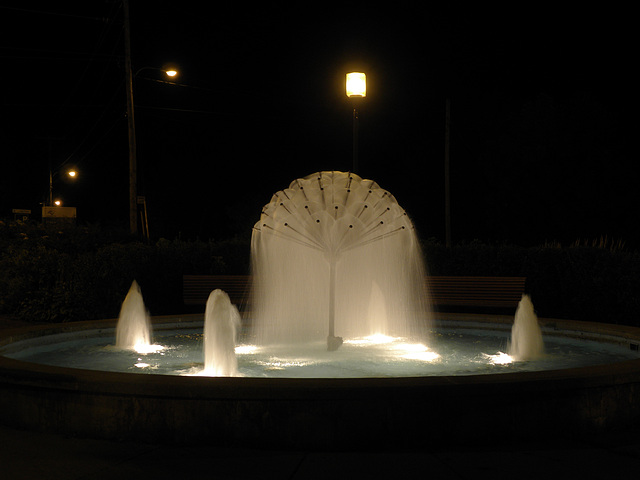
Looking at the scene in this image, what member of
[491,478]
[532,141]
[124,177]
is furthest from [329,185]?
[124,177]

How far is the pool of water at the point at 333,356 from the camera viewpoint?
26.3ft

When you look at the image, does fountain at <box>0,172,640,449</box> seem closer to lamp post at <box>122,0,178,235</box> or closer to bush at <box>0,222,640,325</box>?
bush at <box>0,222,640,325</box>

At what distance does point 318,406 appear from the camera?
526cm

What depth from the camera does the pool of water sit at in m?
8.02

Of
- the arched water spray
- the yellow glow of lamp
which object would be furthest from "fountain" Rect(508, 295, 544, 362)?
the yellow glow of lamp

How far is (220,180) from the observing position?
5422 centimetres

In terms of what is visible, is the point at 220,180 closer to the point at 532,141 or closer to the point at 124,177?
the point at 124,177

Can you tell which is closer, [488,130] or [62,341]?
[62,341]

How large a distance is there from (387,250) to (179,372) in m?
4.30

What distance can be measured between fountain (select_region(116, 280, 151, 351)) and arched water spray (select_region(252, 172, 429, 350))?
1733mm

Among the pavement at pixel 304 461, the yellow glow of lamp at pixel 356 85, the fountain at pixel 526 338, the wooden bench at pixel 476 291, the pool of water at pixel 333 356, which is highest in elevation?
the yellow glow of lamp at pixel 356 85

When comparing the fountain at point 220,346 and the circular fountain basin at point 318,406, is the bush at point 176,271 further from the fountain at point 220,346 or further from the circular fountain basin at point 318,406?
the circular fountain basin at point 318,406

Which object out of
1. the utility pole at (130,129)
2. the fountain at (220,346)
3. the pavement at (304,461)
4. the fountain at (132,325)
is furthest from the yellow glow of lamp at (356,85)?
the utility pole at (130,129)

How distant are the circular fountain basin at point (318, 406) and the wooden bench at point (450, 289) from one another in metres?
8.69
